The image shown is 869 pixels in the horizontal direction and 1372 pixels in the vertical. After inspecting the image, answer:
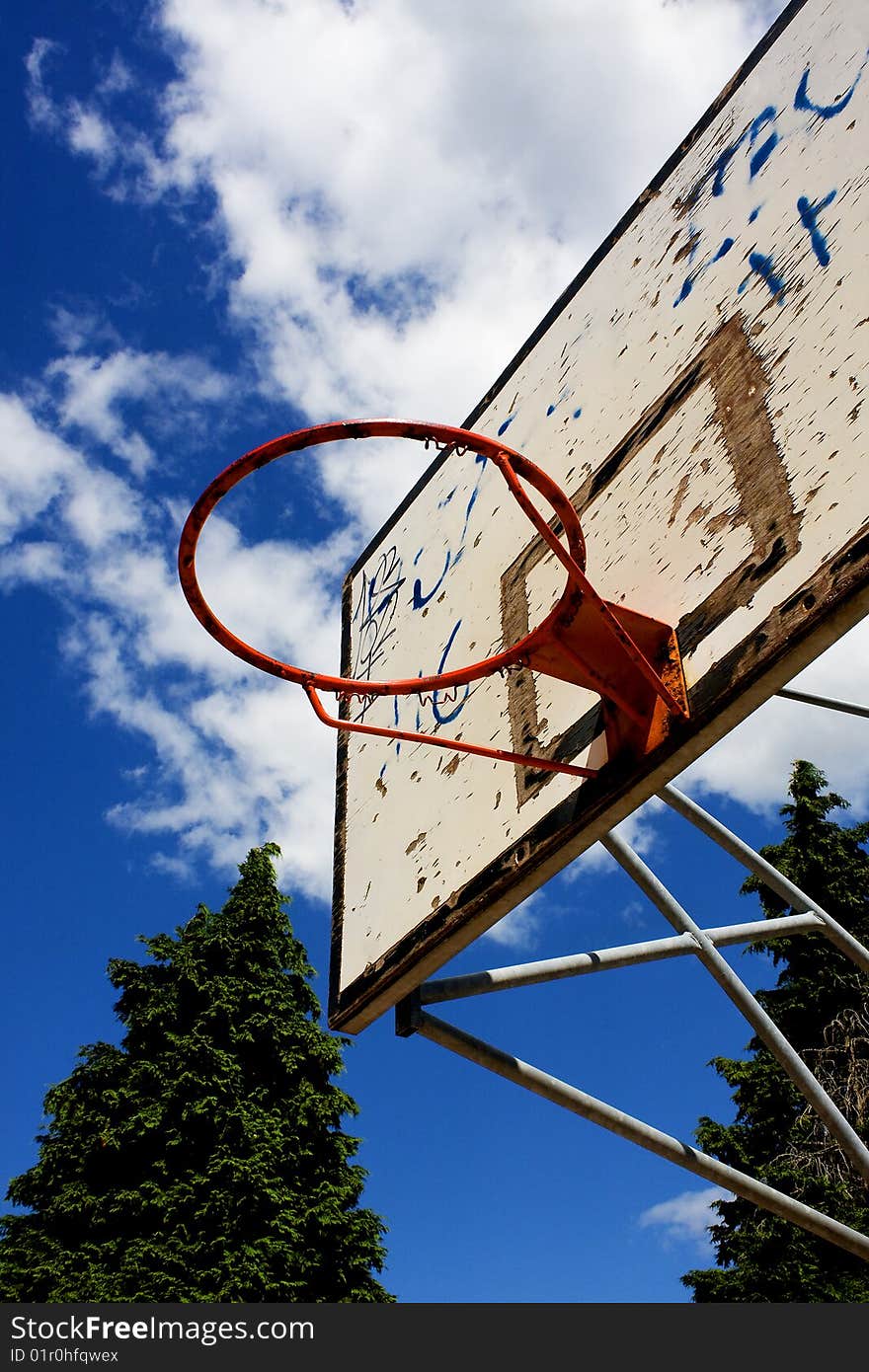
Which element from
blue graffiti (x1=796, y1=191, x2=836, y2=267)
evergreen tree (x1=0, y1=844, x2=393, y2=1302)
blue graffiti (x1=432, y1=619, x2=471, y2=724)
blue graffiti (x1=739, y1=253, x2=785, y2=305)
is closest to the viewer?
blue graffiti (x1=796, y1=191, x2=836, y2=267)

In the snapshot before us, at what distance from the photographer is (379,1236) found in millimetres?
11008

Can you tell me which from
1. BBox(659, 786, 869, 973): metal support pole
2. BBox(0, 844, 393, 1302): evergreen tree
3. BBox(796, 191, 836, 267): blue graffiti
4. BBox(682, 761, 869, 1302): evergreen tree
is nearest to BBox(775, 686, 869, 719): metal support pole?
BBox(659, 786, 869, 973): metal support pole

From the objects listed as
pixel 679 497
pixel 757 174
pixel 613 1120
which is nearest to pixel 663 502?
pixel 679 497

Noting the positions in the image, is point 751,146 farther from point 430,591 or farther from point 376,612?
point 376,612

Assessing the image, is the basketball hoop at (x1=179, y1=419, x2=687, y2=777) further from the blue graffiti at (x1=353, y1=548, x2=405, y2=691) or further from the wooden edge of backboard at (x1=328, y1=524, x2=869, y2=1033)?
the blue graffiti at (x1=353, y1=548, x2=405, y2=691)

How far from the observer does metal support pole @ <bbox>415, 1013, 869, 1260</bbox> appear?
3.27 metres

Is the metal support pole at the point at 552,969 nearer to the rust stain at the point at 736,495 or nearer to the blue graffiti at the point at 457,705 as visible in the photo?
the rust stain at the point at 736,495

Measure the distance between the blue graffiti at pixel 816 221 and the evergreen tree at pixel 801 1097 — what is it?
7213mm

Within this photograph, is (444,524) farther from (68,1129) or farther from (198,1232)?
(68,1129)

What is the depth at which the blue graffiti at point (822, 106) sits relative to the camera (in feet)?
8.76

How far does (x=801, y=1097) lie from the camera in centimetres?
1091

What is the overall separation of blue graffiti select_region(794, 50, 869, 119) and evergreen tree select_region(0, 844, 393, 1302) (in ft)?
33.1

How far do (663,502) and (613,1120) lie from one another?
2.00m

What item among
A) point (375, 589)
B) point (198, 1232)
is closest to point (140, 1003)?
point (198, 1232)
